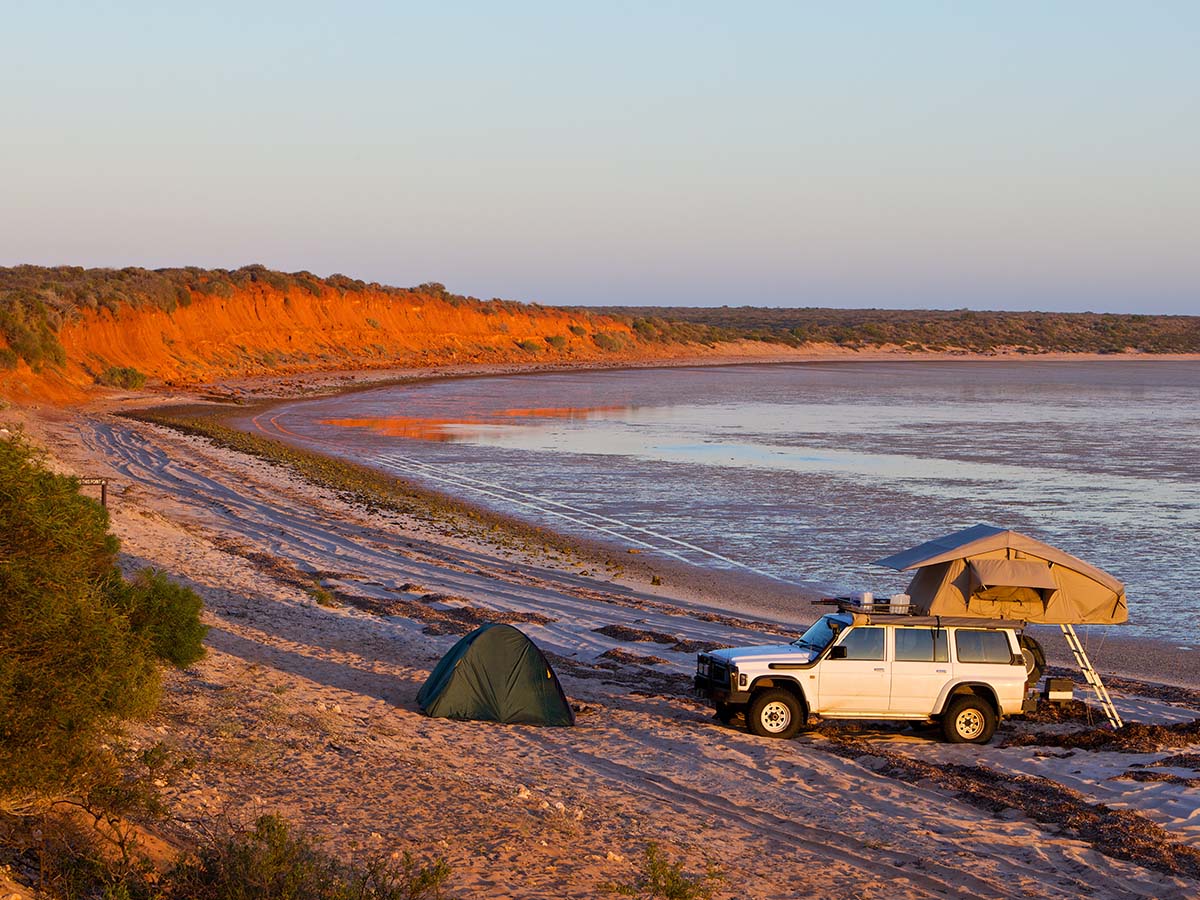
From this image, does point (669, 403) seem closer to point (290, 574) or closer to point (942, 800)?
point (290, 574)

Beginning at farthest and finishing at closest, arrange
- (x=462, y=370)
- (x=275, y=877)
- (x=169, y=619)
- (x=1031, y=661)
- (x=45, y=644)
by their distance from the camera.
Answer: (x=462, y=370), (x=1031, y=661), (x=169, y=619), (x=45, y=644), (x=275, y=877)

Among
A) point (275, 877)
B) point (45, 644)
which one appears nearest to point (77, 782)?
point (45, 644)

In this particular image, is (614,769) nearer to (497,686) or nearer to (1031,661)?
(497,686)

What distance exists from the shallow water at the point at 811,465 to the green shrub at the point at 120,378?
914 centimetres

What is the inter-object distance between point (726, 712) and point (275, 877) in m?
7.48

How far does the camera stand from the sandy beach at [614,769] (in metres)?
9.81

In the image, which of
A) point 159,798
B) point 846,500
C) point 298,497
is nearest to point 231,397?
point 298,497

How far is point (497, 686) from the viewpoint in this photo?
563 inches

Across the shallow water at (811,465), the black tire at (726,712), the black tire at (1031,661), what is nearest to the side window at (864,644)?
the black tire at (726,712)

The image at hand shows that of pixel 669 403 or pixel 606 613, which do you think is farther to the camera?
pixel 669 403

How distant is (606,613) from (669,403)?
173 feet

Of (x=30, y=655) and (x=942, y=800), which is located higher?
(x=30, y=655)

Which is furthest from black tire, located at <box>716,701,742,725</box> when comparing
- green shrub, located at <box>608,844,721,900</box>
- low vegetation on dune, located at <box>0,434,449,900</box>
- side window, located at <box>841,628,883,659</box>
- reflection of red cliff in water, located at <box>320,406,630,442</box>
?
reflection of red cliff in water, located at <box>320,406,630,442</box>

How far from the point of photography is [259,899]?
7.39 meters
